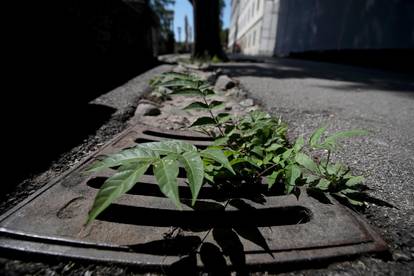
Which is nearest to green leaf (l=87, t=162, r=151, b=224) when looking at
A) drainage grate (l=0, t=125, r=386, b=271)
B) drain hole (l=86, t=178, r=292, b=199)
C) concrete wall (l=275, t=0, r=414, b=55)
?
drainage grate (l=0, t=125, r=386, b=271)

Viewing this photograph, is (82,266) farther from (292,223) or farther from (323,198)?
(323,198)

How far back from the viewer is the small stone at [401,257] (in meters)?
0.57

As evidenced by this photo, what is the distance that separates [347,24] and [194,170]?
8378mm

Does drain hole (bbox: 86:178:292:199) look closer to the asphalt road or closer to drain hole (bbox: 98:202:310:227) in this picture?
drain hole (bbox: 98:202:310:227)

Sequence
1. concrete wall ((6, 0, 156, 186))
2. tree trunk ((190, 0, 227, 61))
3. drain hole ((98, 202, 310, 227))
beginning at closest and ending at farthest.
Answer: drain hole ((98, 202, 310, 227)), concrete wall ((6, 0, 156, 186)), tree trunk ((190, 0, 227, 61))

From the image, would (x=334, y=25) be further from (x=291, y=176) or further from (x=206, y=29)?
(x=291, y=176)

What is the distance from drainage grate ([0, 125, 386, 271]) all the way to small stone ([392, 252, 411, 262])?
0.12ft

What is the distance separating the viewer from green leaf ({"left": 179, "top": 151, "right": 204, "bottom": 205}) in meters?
0.50

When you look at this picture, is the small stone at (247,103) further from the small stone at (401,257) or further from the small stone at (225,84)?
the small stone at (401,257)

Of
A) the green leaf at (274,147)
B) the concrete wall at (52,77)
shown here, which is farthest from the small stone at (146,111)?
the green leaf at (274,147)

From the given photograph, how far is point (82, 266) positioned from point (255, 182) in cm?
52

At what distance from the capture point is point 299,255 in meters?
0.56

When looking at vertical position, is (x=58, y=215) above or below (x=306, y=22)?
below

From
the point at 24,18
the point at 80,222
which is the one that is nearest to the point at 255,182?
the point at 80,222
